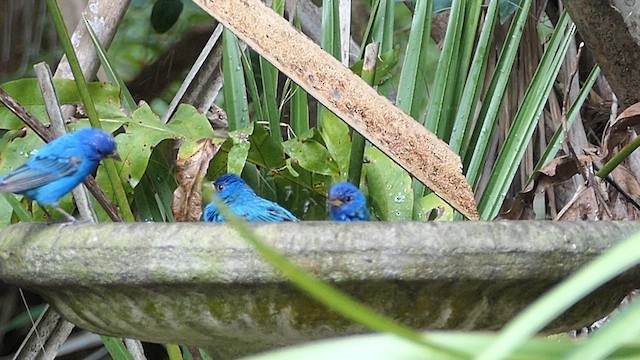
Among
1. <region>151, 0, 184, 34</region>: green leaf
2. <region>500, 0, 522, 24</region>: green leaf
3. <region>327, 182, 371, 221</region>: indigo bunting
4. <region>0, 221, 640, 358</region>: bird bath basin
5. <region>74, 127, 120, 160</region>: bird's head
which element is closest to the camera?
<region>0, 221, 640, 358</region>: bird bath basin

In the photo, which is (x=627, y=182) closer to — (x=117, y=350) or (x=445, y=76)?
(x=445, y=76)

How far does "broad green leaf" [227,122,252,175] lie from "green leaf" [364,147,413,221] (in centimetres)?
34

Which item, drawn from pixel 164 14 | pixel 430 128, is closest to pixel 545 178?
pixel 430 128

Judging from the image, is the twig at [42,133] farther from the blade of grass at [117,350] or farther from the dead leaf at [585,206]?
the dead leaf at [585,206]

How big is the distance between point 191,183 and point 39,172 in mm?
383

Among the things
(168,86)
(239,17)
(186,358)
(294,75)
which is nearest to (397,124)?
(294,75)

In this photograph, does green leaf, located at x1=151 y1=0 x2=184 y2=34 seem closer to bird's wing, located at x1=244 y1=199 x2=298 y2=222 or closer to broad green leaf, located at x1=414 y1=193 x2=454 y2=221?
broad green leaf, located at x1=414 y1=193 x2=454 y2=221

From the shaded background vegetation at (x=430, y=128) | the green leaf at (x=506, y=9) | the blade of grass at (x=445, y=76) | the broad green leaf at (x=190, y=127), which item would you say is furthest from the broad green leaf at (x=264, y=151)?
the green leaf at (x=506, y=9)

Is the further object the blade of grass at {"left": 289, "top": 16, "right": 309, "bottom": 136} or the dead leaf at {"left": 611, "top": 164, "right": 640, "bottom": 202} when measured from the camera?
the blade of grass at {"left": 289, "top": 16, "right": 309, "bottom": 136}

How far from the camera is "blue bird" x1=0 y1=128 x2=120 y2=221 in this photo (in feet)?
5.67

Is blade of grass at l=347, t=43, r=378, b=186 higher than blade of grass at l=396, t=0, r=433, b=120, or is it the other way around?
blade of grass at l=396, t=0, r=433, b=120

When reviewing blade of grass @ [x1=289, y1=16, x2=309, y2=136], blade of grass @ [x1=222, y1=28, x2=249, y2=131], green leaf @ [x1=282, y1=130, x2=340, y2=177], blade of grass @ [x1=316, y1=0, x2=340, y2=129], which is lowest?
green leaf @ [x1=282, y1=130, x2=340, y2=177]

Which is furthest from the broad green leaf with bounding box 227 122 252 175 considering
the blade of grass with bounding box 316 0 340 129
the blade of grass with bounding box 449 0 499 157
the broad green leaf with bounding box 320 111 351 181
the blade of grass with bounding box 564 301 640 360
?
the blade of grass with bounding box 564 301 640 360

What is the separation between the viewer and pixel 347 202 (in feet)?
6.61
